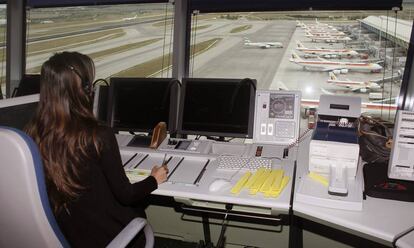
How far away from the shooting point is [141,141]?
215 cm

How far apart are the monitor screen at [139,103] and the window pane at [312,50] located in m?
0.89

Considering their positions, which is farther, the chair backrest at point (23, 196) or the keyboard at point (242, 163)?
the keyboard at point (242, 163)

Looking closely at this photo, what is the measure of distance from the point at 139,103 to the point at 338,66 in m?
1.65

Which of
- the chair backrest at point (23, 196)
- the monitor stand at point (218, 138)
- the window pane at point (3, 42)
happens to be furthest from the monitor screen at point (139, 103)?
the window pane at point (3, 42)

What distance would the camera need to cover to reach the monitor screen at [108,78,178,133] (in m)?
2.14

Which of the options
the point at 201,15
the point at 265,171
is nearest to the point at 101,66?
the point at 201,15

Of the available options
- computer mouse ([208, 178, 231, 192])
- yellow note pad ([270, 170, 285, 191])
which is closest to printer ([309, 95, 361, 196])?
yellow note pad ([270, 170, 285, 191])

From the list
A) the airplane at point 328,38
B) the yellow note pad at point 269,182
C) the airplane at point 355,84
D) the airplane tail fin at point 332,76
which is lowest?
the yellow note pad at point 269,182

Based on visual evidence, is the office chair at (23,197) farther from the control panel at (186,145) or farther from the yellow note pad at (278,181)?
the control panel at (186,145)

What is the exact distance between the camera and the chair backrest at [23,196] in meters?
0.91

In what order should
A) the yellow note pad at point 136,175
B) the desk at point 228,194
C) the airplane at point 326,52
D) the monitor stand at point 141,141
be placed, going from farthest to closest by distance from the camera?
the airplane at point 326,52 < the monitor stand at point 141,141 < the yellow note pad at point 136,175 < the desk at point 228,194

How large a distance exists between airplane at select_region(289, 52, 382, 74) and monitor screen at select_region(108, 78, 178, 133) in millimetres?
1347

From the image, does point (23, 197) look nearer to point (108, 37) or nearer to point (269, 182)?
point (269, 182)

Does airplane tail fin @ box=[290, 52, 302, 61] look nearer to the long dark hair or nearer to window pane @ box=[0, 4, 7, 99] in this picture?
the long dark hair
